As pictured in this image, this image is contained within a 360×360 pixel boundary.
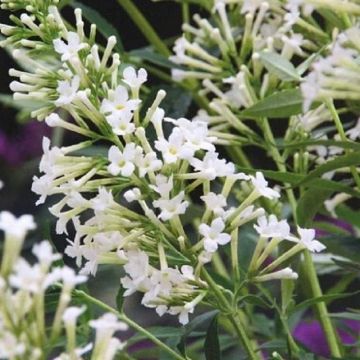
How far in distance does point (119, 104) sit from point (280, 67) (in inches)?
5.5

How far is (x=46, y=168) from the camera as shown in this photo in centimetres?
62

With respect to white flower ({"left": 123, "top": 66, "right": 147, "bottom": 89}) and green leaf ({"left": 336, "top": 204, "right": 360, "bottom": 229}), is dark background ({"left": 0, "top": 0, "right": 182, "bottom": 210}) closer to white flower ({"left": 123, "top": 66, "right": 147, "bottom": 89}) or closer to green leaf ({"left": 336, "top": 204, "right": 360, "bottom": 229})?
green leaf ({"left": 336, "top": 204, "right": 360, "bottom": 229})

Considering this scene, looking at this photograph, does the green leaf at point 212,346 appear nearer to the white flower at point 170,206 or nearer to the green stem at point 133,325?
the green stem at point 133,325

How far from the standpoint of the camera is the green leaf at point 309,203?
730 mm

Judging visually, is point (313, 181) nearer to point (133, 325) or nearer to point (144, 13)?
point (133, 325)

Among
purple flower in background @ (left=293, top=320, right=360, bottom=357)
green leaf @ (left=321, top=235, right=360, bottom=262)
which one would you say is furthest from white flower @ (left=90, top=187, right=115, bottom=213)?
purple flower in background @ (left=293, top=320, right=360, bottom=357)

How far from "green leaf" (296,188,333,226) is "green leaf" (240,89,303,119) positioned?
2.6 inches

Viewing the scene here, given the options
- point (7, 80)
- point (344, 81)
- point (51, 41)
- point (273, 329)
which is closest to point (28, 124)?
point (7, 80)

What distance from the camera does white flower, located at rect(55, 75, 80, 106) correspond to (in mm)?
604

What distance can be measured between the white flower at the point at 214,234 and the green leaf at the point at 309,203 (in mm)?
140

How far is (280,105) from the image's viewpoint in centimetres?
69

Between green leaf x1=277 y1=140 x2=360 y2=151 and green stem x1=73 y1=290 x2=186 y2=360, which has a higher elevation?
green leaf x1=277 y1=140 x2=360 y2=151

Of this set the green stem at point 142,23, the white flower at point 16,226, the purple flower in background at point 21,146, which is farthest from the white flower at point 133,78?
the purple flower in background at point 21,146

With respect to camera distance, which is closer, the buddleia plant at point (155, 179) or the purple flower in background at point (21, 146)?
the buddleia plant at point (155, 179)
